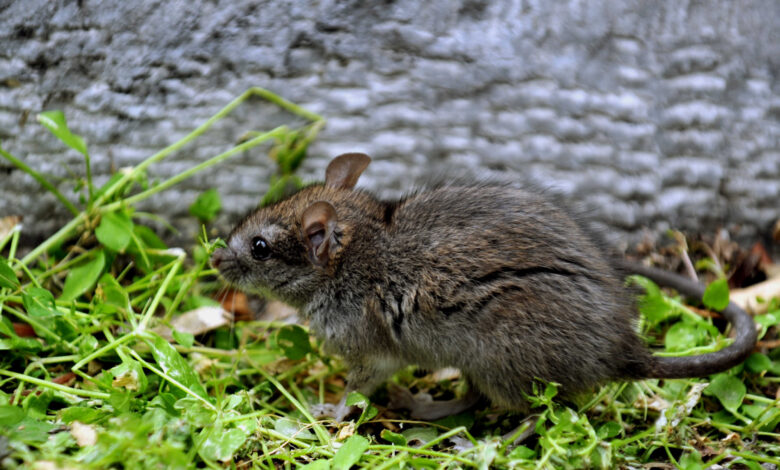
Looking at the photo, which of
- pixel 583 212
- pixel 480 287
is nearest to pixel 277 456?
pixel 480 287

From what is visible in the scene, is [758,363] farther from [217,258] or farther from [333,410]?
[217,258]

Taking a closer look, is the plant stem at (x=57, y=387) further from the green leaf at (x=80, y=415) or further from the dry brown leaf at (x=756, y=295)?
the dry brown leaf at (x=756, y=295)

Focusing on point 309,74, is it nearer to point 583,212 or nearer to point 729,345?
point 583,212

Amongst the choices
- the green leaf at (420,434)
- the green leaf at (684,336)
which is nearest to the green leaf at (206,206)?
the green leaf at (420,434)

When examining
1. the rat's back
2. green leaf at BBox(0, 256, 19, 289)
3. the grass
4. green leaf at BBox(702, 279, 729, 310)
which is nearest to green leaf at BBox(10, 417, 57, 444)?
the grass

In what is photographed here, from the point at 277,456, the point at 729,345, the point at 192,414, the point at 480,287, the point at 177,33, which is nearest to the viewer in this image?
the point at 192,414

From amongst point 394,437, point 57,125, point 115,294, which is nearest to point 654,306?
point 394,437
